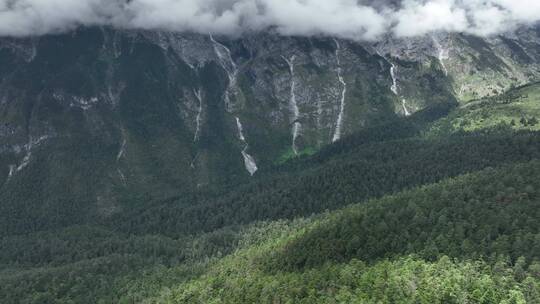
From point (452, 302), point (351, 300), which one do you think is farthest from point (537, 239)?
point (351, 300)

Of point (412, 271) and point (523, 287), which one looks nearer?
point (523, 287)

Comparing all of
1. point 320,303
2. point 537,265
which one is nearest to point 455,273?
point 537,265

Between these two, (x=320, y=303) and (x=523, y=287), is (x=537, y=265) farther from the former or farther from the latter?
(x=320, y=303)

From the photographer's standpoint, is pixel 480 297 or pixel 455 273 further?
pixel 455 273

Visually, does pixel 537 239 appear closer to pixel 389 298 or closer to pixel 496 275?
pixel 496 275

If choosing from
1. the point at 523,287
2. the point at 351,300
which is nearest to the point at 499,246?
the point at 523,287

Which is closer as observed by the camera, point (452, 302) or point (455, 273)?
point (452, 302)

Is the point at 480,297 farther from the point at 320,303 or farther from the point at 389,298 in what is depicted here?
the point at 320,303
